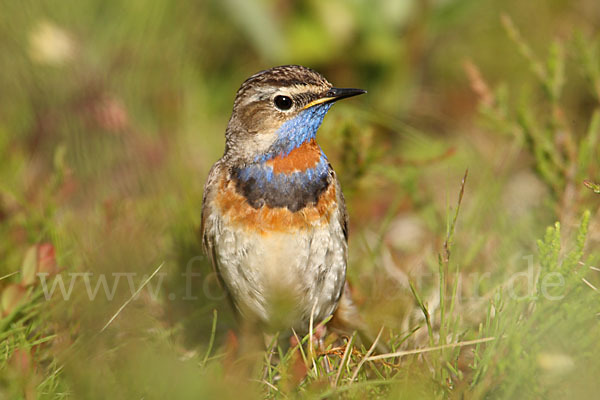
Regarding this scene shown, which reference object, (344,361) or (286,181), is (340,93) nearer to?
(286,181)

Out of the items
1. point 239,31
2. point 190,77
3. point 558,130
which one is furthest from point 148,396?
point 239,31

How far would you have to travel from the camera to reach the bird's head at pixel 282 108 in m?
3.96

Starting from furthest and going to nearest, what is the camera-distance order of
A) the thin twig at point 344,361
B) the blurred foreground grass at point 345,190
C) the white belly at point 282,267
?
the white belly at point 282,267 → the thin twig at point 344,361 → the blurred foreground grass at point 345,190

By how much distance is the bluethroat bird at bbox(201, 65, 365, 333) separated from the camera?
3.87m

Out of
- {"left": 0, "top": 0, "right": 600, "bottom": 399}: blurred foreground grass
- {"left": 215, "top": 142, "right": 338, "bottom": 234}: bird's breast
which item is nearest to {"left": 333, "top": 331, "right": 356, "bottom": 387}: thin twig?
{"left": 0, "top": 0, "right": 600, "bottom": 399}: blurred foreground grass

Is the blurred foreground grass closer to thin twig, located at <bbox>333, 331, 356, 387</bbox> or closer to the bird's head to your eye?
thin twig, located at <bbox>333, 331, 356, 387</bbox>

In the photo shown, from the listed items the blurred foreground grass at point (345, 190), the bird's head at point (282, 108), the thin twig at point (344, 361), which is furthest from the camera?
the bird's head at point (282, 108)

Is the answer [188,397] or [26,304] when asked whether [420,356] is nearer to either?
[188,397]

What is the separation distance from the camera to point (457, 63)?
7996 mm

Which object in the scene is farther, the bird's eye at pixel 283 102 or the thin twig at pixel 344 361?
the bird's eye at pixel 283 102

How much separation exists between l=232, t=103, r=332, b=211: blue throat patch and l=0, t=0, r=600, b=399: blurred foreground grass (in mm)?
Result: 731

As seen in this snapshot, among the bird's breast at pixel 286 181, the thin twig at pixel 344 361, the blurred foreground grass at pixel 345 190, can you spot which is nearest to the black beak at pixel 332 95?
the bird's breast at pixel 286 181

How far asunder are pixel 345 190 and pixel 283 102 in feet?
4.44

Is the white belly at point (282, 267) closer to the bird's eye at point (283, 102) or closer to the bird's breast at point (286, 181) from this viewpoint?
the bird's breast at point (286, 181)
